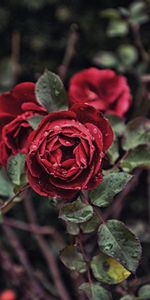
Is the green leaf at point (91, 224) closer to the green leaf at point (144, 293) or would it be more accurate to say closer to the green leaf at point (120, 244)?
the green leaf at point (120, 244)

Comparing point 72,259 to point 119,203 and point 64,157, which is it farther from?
point 119,203

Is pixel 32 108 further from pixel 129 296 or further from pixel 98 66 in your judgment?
pixel 98 66

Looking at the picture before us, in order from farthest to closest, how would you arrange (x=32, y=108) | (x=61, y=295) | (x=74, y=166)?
(x=61, y=295) → (x=32, y=108) → (x=74, y=166)

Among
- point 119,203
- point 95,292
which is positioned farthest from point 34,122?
point 119,203

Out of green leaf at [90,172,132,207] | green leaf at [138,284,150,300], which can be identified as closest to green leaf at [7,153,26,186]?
green leaf at [90,172,132,207]

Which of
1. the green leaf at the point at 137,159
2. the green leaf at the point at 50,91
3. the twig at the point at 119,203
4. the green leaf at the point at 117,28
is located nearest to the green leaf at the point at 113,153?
the green leaf at the point at 137,159

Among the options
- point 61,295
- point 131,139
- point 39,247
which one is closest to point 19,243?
point 39,247
